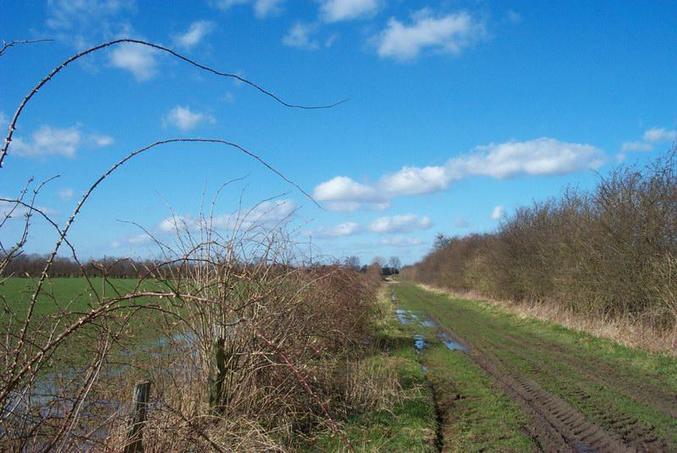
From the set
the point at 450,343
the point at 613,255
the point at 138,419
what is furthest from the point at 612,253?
the point at 138,419

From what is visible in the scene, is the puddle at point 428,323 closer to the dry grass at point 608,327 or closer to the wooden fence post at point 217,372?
the dry grass at point 608,327

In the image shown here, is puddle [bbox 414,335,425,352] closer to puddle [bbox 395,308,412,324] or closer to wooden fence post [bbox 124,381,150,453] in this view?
puddle [bbox 395,308,412,324]

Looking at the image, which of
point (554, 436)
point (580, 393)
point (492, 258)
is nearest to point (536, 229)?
point (492, 258)

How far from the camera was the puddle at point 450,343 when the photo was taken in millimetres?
17266

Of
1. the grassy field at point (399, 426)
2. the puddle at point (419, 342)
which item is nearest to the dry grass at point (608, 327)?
the puddle at point (419, 342)

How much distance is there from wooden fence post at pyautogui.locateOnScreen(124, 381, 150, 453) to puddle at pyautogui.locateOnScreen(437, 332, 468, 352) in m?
13.8

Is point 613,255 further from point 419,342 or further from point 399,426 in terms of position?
point 399,426

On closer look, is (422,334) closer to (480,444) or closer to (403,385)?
(403,385)

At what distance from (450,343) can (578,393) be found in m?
8.23

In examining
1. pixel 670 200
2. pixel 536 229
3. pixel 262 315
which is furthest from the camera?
pixel 536 229

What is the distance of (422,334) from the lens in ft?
69.9

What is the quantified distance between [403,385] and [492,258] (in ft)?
81.1

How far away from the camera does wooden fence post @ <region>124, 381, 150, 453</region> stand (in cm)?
418

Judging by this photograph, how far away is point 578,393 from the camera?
34.8 feet
